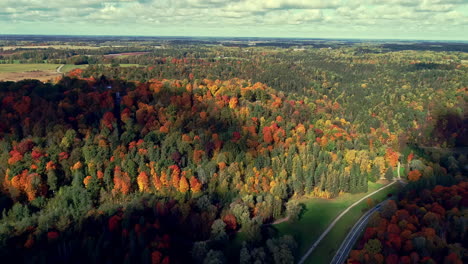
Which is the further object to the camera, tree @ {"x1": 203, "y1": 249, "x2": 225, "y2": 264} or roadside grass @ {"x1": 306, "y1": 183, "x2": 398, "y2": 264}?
roadside grass @ {"x1": 306, "y1": 183, "x2": 398, "y2": 264}

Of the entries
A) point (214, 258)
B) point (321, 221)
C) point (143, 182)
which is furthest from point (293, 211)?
point (143, 182)

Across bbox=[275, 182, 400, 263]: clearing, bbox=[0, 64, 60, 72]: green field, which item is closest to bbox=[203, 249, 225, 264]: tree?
bbox=[275, 182, 400, 263]: clearing

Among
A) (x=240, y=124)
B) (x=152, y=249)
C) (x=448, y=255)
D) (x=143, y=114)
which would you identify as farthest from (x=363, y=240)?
(x=143, y=114)

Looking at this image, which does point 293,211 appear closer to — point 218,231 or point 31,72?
point 218,231

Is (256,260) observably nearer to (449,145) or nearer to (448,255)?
(448,255)

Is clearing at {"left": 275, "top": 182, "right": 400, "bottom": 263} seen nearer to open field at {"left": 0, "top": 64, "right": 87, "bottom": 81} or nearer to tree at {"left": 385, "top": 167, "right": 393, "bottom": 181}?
tree at {"left": 385, "top": 167, "right": 393, "bottom": 181}

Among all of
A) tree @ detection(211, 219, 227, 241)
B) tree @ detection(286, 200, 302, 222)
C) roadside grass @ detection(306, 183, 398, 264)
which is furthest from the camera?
tree @ detection(286, 200, 302, 222)
